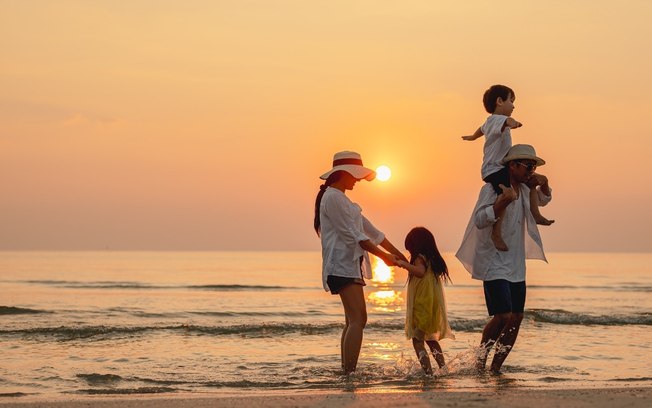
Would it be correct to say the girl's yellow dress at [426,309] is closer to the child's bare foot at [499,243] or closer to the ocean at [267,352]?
the ocean at [267,352]

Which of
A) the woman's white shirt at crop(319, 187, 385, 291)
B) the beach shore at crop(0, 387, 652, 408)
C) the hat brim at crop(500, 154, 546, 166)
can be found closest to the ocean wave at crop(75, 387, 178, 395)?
the beach shore at crop(0, 387, 652, 408)

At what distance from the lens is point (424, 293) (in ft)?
27.2

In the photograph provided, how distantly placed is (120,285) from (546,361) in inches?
1151

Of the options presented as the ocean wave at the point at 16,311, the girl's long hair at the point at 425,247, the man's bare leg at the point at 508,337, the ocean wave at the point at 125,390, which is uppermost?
the girl's long hair at the point at 425,247

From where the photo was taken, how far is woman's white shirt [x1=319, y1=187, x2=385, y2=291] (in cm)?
767

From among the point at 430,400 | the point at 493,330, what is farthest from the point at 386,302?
the point at 430,400

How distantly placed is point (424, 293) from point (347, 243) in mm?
1122

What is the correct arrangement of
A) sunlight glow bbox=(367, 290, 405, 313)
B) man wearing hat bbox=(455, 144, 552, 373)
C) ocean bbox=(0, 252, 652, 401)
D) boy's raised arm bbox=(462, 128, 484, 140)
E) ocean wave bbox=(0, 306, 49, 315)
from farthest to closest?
sunlight glow bbox=(367, 290, 405, 313) → ocean wave bbox=(0, 306, 49, 315) → ocean bbox=(0, 252, 652, 401) → boy's raised arm bbox=(462, 128, 484, 140) → man wearing hat bbox=(455, 144, 552, 373)

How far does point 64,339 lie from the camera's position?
529 inches

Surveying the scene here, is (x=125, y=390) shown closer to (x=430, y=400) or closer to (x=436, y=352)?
(x=436, y=352)

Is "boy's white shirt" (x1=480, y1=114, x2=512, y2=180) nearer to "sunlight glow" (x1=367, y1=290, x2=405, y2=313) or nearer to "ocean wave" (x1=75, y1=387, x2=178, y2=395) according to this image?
"ocean wave" (x1=75, y1=387, x2=178, y2=395)

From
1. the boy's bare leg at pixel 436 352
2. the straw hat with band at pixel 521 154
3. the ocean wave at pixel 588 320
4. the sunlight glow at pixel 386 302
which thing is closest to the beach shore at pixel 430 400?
the boy's bare leg at pixel 436 352

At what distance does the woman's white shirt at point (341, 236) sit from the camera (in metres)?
7.67

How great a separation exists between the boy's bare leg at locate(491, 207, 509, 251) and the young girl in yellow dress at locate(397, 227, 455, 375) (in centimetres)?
79
